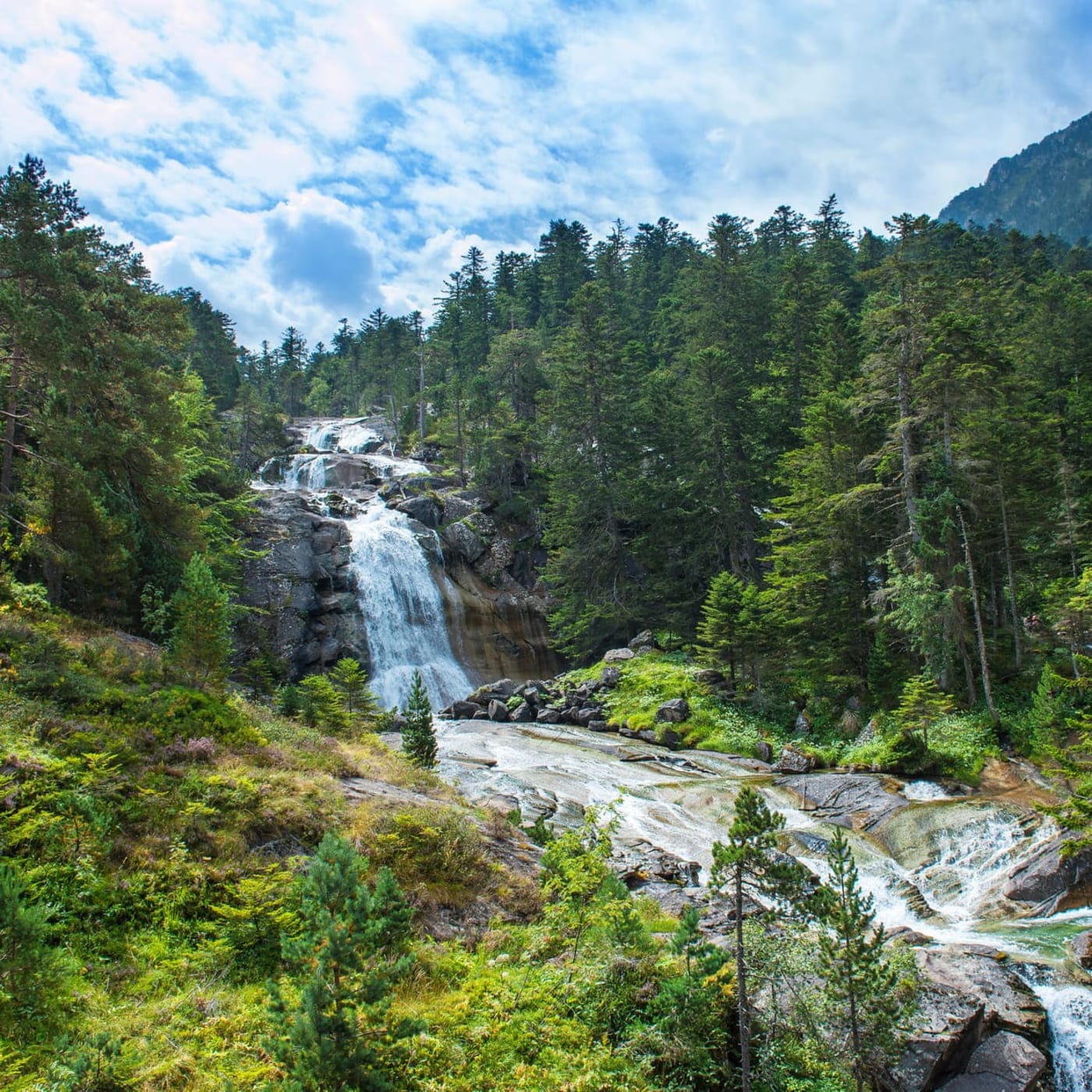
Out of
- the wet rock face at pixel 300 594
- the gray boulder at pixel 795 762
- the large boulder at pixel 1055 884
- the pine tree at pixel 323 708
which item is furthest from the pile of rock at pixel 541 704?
the large boulder at pixel 1055 884

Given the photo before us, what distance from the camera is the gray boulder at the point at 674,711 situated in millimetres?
26422

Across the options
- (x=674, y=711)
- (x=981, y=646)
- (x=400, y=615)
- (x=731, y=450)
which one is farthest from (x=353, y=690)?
(x=731, y=450)

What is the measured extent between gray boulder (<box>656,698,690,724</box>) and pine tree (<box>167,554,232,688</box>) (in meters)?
18.0

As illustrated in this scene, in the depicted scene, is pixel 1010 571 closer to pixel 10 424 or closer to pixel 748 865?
pixel 748 865

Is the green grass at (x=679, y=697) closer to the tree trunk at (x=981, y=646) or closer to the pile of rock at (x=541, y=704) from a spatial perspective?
the pile of rock at (x=541, y=704)

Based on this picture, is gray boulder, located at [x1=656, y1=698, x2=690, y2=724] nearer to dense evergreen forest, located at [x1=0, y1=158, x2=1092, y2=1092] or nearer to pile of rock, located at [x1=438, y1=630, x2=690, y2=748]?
pile of rock, located at [x1=438, y1=630, x2=690, y2=748]

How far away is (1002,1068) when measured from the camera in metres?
6.97

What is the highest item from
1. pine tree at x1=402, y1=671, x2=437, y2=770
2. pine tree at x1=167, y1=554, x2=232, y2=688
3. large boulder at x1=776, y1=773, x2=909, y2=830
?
pine tree at x1=167, y1=554, x2=232, y2=688

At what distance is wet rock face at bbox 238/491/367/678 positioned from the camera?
3406 centimetres

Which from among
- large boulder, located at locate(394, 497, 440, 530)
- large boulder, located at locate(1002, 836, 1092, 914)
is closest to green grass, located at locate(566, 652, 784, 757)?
large boulder, located at locate(1002, 836, 1092, 914)

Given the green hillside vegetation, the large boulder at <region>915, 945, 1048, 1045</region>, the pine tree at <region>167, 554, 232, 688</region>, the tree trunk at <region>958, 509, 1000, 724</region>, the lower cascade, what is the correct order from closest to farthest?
the green hillside vegetation, the large boulder at <region>915, 945, 1048, 1045</region>, the lower cascade, the pine tree at <region>167, 554, 232, 688</region>, the tree trunk at <region>958, 509, 1000, 724</region>

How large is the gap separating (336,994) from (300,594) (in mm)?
33535

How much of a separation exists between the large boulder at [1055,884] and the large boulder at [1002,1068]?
18.1 ft

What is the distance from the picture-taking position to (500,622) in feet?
137
